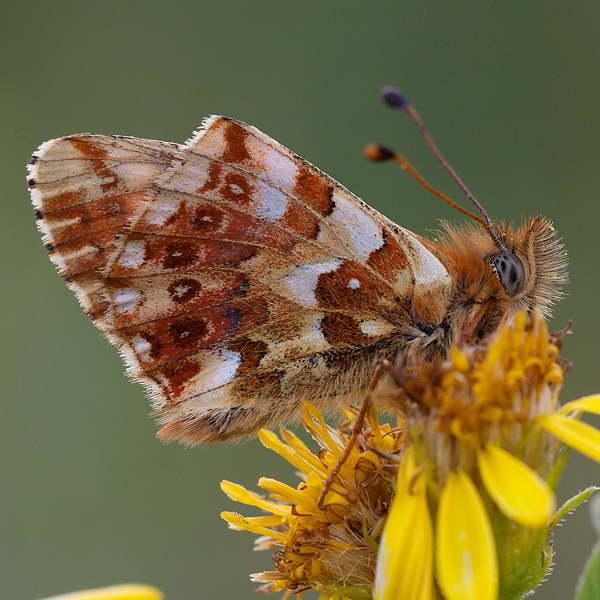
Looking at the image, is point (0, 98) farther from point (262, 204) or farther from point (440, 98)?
point (262, 204)

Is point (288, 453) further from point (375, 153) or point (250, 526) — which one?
point (375, 153)

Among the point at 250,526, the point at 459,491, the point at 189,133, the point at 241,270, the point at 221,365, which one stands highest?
the point at 189,133

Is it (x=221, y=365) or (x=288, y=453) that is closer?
(x=288, y=453)

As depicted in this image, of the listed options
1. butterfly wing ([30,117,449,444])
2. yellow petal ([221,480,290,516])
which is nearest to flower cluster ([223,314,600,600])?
yellow petal ([221,480,290,516])

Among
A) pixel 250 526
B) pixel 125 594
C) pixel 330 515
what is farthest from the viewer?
pixel 250 526

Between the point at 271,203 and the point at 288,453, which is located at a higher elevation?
the point at 271,203

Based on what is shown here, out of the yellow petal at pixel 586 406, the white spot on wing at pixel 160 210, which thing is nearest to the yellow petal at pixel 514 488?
the yellow petal at pixel 586 406

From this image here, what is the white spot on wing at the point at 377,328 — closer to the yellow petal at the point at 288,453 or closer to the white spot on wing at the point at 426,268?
the white spot on wing at the point at 426,268

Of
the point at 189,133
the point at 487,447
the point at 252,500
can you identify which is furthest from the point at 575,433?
the point at 189,133

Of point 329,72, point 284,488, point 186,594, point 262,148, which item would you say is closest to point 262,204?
point 262,148
